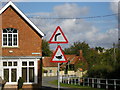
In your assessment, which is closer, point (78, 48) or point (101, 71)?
point (101, 71)

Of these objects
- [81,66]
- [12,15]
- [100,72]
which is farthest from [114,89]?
[81,66]

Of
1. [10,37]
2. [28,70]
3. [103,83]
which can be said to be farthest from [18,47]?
[103,83]

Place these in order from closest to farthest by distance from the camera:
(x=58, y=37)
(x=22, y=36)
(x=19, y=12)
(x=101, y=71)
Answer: (x=58, y=37), (x=19, y=12), (x=22, y=36), (x=101, y=71)

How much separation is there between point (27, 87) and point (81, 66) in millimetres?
35499

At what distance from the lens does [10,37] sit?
98.4ft

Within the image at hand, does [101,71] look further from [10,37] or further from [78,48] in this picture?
[78,48]

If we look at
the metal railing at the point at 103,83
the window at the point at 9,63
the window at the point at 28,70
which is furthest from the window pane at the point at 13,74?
the metal railing at the point at 103,83

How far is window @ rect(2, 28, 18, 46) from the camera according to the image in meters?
29.9

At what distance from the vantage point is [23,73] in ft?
98.1

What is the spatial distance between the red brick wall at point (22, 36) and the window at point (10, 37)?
0.33 m

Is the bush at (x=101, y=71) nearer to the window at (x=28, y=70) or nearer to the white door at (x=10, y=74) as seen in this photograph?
the window at (x=28, y=70)

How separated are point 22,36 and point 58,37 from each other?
19593 mm

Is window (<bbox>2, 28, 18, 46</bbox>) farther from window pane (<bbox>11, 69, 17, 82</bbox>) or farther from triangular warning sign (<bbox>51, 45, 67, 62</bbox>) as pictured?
triangular warning sign (<bbox>51, 45, 67, 62</bbox>)

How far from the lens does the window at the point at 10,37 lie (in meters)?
29.9
